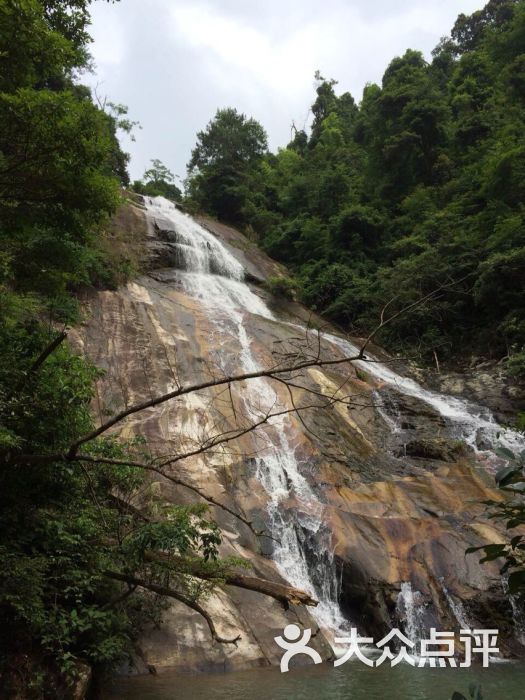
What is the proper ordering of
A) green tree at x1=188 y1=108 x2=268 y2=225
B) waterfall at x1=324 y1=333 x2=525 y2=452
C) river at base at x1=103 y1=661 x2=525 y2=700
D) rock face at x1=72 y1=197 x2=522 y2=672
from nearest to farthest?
river at base at x1=103 y1=661 x2=525 y2=700 → rock face at x1=72 y1=197 x2=522 y2=672 → waterfall at x1=324 y1=333 x2=525 y2=452 → green tree at x1=188 y1=108 x2=268 y2=225

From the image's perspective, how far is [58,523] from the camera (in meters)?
5.82

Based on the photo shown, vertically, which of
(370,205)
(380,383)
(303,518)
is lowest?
(303,518)

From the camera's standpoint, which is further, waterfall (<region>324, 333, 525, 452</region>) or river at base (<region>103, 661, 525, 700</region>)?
waterfall (<region>324, 333, 525, 452</region>)

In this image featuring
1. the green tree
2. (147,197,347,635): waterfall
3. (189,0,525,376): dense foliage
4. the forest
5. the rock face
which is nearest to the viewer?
the forest

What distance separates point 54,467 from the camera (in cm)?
632

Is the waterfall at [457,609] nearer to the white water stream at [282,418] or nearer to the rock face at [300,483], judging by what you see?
the rock face at [300,483]

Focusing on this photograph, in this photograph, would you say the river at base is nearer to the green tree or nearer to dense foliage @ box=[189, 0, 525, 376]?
dense foliage @ box=[189, 0, 525, 376]

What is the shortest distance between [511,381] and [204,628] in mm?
13631

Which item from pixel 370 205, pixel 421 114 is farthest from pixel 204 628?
pixel 421 114

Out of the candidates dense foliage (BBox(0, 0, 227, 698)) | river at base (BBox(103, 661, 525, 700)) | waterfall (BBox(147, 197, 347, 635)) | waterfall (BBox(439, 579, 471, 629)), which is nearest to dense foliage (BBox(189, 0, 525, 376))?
waterfall (BBox(147, 197, 347, 635))

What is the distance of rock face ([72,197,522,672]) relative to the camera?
321 inches

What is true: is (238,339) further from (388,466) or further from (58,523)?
(58,523)

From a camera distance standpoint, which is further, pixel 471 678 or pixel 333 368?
pixel 333 368

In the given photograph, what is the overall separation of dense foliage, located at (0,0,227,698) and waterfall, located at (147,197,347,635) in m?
2.19
